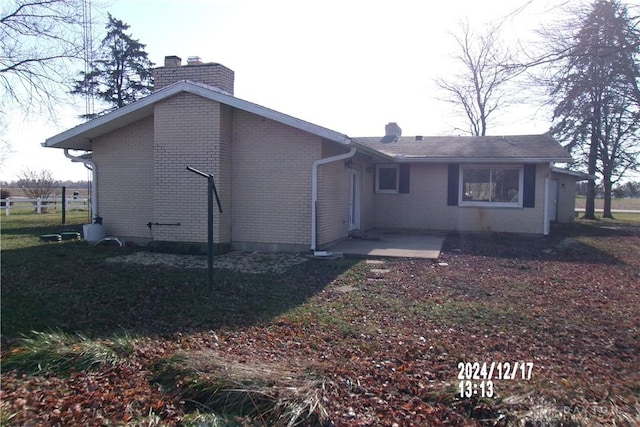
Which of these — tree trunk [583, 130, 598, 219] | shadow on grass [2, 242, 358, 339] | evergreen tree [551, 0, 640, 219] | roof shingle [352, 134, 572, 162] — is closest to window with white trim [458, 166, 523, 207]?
roof shingle [352, 134, 572, 162]

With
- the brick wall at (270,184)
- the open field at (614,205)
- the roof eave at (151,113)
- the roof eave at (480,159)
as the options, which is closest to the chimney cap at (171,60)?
the roof eave at (151,113)

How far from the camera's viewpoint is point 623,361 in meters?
4.75

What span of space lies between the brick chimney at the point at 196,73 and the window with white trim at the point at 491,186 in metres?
8.53

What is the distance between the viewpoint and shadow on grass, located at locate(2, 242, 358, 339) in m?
5.84

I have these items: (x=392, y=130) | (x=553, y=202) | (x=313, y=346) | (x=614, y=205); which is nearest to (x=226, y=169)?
(x=313, y=346)

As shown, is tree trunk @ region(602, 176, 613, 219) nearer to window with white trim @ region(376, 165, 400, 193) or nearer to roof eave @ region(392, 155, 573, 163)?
roof eave @ region(392, 155, 573, 163)

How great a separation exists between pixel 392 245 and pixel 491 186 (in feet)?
18.0

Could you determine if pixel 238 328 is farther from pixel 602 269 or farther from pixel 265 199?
pixel 602 269

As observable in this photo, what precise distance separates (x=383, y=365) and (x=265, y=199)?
7.54 metres

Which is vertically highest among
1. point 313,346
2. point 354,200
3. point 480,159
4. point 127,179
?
point 480,159

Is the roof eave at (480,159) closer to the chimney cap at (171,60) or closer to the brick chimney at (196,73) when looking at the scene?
the brick chimney at (196,73)

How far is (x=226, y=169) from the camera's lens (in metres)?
11.6

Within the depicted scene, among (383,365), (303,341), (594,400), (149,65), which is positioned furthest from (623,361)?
(149,65)
